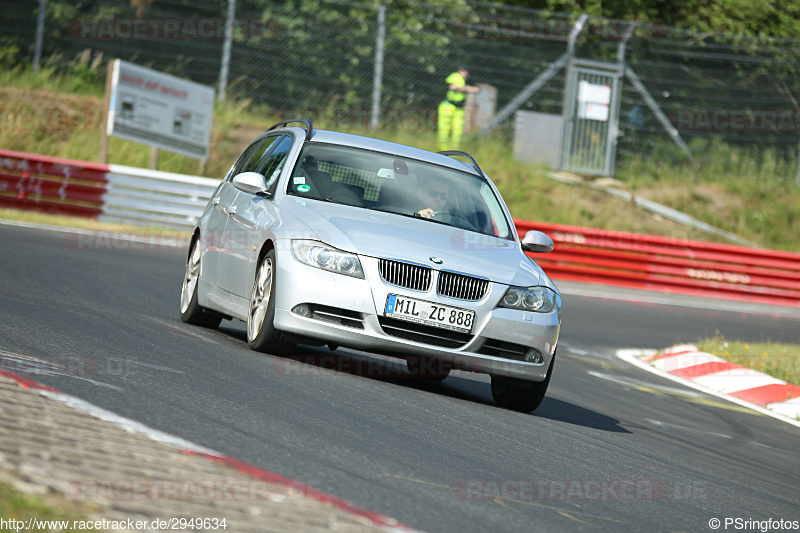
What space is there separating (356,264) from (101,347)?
167 cm

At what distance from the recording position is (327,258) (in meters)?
7.78

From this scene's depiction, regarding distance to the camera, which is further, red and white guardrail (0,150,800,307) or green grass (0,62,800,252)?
green grass (0,62,800,252)

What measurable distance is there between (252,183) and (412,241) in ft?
4.71

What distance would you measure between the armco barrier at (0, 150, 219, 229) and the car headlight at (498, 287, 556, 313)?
47.1 ft

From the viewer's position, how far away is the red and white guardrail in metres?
21.4

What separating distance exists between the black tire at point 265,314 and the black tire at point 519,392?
60.3 inches

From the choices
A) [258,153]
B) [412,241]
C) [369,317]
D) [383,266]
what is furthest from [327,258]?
[258,153]

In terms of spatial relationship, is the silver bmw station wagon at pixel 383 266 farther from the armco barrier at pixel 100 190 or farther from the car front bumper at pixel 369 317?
→ the armco barrier at pixel 100 190

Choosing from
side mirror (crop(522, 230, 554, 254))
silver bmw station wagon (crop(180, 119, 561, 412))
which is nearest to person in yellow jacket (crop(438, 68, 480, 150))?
silver bmw station wagon (crop(180, 119, 561, 412))

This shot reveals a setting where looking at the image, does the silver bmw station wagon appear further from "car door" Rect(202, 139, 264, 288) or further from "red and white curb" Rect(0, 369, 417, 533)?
"red and white curb" Rect(0, 369, 417, 533)

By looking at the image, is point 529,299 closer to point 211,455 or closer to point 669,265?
point 211,455

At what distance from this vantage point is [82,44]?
26.1 m

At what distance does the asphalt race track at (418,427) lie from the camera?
16.7 feet

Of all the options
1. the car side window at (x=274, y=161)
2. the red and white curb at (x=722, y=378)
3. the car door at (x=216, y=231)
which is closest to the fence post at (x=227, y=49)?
the red and white curb at (x=722, y=378)
